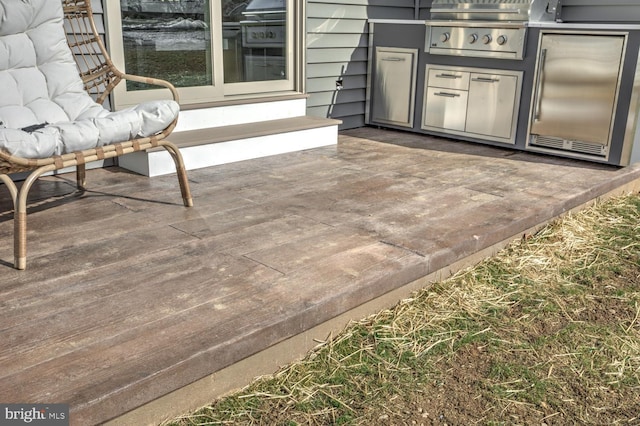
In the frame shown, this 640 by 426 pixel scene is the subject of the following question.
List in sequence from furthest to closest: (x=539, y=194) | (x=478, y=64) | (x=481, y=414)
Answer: (x=478, y=64), (x=539, y=194), (x=481, y=414)

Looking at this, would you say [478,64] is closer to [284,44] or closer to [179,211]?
[284,44]

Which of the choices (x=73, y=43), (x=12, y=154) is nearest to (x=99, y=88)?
(x=73, y=43)

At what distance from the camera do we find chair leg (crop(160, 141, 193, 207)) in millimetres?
2809

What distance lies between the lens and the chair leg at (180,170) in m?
2.81

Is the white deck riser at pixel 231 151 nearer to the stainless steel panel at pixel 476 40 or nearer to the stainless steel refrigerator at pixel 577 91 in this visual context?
the stainless steel panel at pixel 476 40

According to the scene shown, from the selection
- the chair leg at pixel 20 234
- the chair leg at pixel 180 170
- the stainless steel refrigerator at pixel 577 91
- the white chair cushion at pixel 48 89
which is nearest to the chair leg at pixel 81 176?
the white chair cushion at pixel 48 89

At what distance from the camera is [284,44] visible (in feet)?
15.5

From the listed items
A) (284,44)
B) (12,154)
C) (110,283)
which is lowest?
(110,283)

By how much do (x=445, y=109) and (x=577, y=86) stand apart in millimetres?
1060

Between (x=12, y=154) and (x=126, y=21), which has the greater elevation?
(x=126, y=21)

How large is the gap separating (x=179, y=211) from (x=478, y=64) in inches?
108

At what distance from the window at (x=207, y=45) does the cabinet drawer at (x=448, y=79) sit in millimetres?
1059

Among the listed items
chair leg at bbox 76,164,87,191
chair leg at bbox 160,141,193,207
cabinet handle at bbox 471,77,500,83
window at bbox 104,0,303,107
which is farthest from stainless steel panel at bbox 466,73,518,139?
chair leg at bbox 76,164,87,191

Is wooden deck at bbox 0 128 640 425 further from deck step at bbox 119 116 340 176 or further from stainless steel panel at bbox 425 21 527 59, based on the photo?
stainless steel panel at bbox 425 21 527 59
